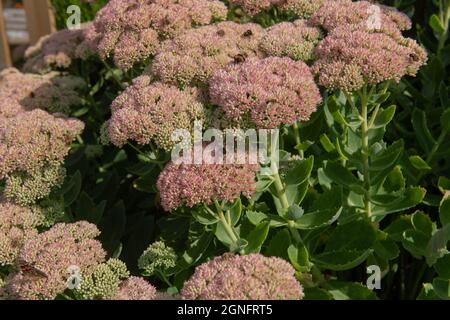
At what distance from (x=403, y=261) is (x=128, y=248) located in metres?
1.28

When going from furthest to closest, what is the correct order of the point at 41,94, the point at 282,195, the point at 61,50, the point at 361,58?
the point at 61,50 → the point at 41,94 → the point at 282,195 → the point at 361,58

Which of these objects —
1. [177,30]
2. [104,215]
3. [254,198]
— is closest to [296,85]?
Answer: [254,198]

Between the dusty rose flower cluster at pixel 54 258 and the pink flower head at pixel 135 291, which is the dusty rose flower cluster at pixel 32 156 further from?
the pink flower head at pixel 135 291

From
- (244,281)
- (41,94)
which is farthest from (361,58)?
(41,94)

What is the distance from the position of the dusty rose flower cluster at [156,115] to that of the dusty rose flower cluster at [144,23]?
0.37m

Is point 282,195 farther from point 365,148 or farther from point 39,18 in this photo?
point 39,18

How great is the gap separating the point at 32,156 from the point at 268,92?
1020 millimetres

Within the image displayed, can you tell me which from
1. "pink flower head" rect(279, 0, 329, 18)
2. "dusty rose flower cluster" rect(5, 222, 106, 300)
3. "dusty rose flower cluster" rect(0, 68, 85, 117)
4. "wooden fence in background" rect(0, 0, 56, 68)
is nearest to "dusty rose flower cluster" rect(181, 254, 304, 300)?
"dusty rose flower cluster" rect(5, 222, 106, 300)

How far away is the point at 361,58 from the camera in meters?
2.25

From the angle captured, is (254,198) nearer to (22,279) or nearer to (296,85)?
(296,85)

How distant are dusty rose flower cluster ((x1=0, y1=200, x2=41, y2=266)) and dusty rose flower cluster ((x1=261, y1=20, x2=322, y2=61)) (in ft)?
3.87

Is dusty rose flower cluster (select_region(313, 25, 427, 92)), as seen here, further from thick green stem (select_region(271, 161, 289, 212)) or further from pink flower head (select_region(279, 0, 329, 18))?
pink flower head (select_region(279, 0, 329, 18))

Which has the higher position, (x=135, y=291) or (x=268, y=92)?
(x=268, y=92)
